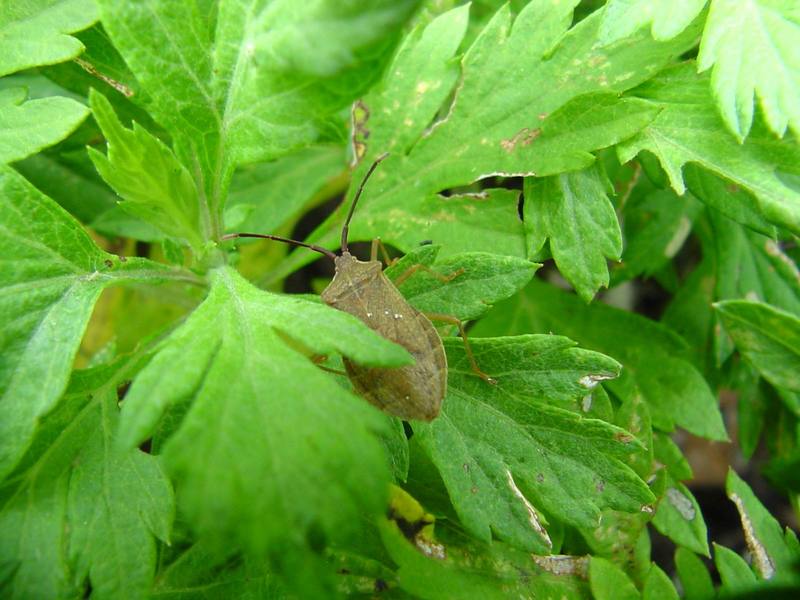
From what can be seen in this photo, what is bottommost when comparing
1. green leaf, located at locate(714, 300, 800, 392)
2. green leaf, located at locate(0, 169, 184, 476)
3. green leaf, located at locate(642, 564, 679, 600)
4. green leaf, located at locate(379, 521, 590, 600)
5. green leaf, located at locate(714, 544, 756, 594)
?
green leaf, located at locate(714, 544, 756, 594)

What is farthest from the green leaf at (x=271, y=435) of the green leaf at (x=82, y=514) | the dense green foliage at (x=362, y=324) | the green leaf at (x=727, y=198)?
the green leaf at (x=727, y=198)

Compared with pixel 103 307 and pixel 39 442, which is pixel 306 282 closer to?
pixel 103 307

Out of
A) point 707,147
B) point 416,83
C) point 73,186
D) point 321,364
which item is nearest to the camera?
point 707,147

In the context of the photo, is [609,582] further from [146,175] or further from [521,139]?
[146,175]

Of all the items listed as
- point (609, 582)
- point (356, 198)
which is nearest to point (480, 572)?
point (609, 582)

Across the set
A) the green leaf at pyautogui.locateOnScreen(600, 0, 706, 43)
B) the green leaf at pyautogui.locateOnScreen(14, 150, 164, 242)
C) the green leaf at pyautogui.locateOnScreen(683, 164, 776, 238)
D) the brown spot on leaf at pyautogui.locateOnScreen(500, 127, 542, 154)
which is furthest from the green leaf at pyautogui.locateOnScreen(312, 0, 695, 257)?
→ the green leaf at pyautogui.locateOnScreen(14, 150, 164, 242)

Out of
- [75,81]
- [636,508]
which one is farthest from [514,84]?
[75,81]

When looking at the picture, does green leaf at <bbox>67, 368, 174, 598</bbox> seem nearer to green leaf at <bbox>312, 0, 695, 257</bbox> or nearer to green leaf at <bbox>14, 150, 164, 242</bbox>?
green leaf at <bbox>312, 0, 695, 257</bbox>
